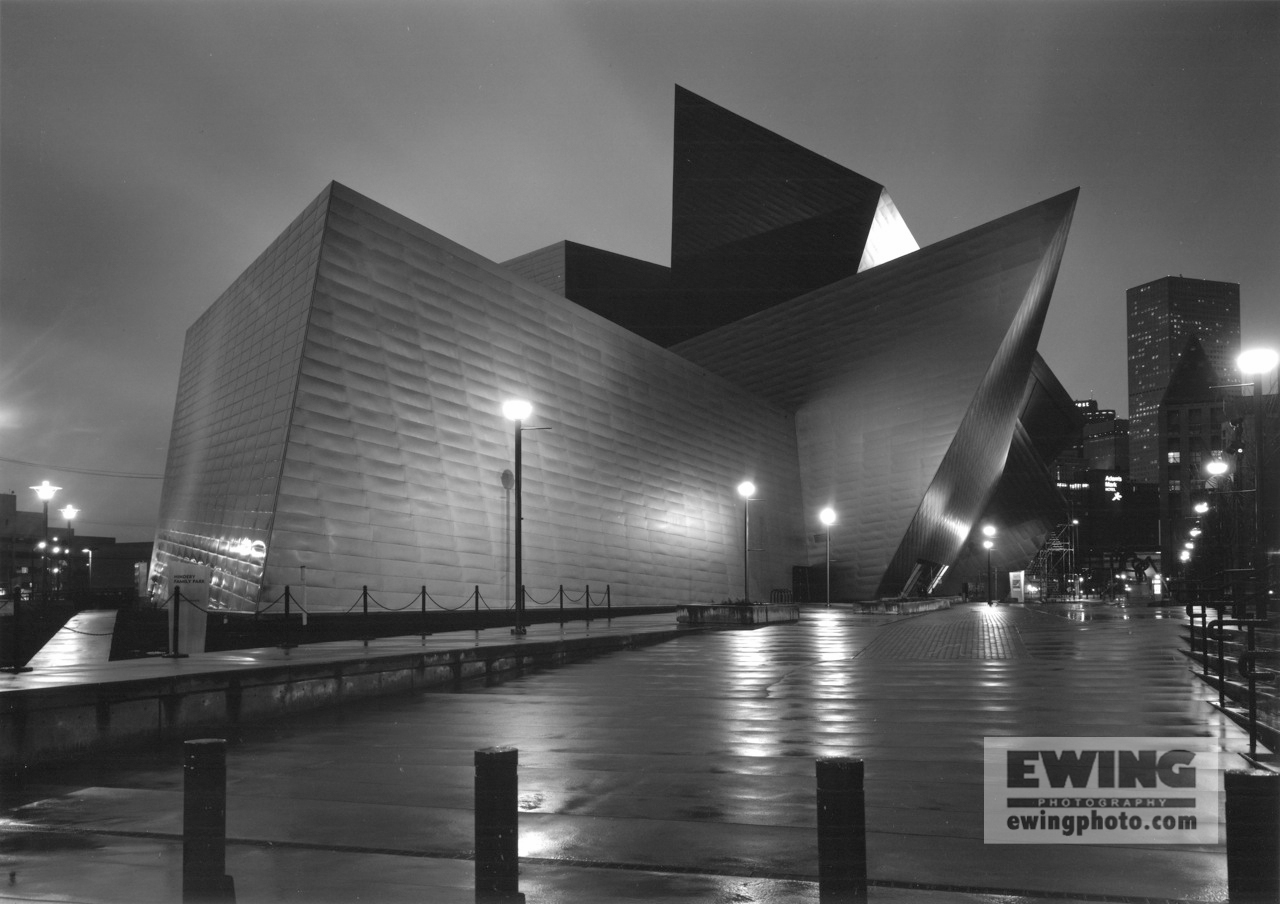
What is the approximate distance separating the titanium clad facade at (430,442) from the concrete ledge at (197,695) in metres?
8.93

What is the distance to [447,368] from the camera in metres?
25.8

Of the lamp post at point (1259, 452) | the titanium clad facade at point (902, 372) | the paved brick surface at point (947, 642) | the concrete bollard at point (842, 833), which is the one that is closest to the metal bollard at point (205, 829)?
the concrete bollard at point (842, 833)

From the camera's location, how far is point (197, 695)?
884 centimetres

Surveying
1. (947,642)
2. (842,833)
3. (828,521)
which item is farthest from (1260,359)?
(828,521)

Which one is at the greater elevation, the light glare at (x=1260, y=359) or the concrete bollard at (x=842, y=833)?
the light glare at (x=1260, y=359)

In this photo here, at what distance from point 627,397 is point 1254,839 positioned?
3091cm

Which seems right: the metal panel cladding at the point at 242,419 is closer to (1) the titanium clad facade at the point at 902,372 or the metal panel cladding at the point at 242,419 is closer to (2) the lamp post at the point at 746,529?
(2) the lamp post at the point at 746,529

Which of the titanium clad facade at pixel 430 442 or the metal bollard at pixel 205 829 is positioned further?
the titanium clad facade at pixel 430 442

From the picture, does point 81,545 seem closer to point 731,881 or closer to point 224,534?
point 224,534

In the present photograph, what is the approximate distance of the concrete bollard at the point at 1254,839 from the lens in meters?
3.29

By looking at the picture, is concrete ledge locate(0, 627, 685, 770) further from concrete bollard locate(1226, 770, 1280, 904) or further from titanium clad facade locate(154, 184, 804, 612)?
titanium clad facade locate(154, 184, 804, 612)

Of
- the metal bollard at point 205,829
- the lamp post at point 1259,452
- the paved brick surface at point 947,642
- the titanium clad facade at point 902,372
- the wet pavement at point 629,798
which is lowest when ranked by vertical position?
the paved brick surface at point 947,642

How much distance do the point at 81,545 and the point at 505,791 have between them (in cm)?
11676

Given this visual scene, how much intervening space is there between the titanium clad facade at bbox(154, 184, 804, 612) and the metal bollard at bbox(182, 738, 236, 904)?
17.6m
